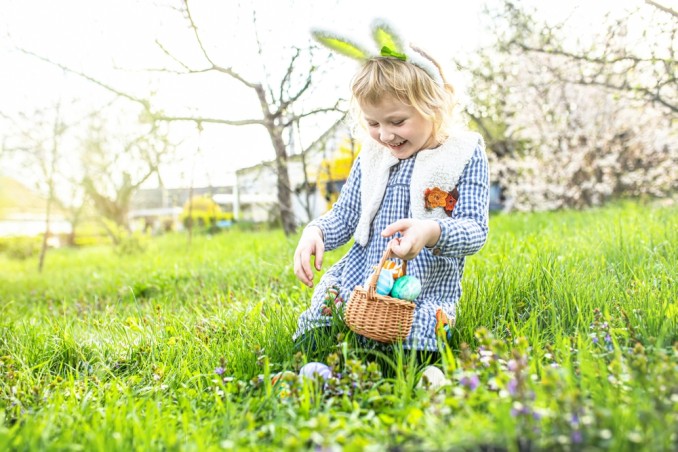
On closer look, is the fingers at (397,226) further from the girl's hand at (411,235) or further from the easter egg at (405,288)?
the easter egg at (405,288)

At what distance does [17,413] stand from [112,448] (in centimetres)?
63

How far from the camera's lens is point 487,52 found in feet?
34.2

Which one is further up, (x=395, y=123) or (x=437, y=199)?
(x=395, y=123)

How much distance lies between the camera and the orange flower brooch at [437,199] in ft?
8.02

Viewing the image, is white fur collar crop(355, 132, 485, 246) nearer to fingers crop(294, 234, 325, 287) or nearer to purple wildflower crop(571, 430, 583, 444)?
fingers crop(294, 234, 325, 287)

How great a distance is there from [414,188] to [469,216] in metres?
0.26

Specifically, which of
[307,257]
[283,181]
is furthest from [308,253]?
[283,181]

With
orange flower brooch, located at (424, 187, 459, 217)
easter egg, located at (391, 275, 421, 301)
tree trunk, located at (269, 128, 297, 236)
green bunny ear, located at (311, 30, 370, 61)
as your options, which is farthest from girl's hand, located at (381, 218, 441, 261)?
tree trunk, located at (269, 128, 297, 236)

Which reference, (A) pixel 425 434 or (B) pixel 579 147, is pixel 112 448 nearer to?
(A) pixel 425 434

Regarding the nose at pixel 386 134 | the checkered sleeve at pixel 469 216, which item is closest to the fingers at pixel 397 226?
the checkered sleeve at pixel 469 216

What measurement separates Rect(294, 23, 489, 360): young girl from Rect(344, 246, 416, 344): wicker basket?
0.18m

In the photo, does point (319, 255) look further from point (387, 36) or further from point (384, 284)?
point (387, 36)

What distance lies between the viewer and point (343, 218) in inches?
110

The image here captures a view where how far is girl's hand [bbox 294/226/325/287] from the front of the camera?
2.34 m
